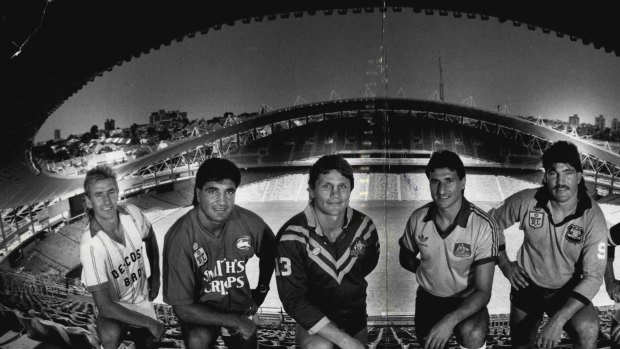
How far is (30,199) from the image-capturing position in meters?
11.4

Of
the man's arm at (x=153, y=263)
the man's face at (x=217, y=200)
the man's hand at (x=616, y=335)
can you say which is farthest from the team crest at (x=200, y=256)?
the man's hand at (x=616, y=335)

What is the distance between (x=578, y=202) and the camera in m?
2.77

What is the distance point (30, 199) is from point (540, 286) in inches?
499

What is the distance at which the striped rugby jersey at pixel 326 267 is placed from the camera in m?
2.45

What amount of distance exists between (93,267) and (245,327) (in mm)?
1043

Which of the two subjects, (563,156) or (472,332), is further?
(563,156)

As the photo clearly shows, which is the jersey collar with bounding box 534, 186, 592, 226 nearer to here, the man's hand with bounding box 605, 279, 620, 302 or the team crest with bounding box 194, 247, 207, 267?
the man's hand with bounding box 605, 279, 620, 302

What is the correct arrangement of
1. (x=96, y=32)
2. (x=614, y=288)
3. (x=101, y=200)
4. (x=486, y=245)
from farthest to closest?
(x=96, y=32) → (x=614, y=288) → (x=101, y=200) → (x=486, y=245)

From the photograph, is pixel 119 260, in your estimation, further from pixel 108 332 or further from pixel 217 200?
pixel 217 200

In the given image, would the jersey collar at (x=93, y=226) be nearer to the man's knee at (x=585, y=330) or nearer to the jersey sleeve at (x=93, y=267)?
the jersey sleeve at (x=93, y=267)

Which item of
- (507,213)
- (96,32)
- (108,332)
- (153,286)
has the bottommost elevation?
(108,332)

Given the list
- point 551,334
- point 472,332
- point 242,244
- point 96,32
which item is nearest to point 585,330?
point 551,334

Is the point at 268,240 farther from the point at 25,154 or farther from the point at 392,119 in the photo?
the point at 392,119

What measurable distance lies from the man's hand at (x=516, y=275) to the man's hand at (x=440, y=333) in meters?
0.70
